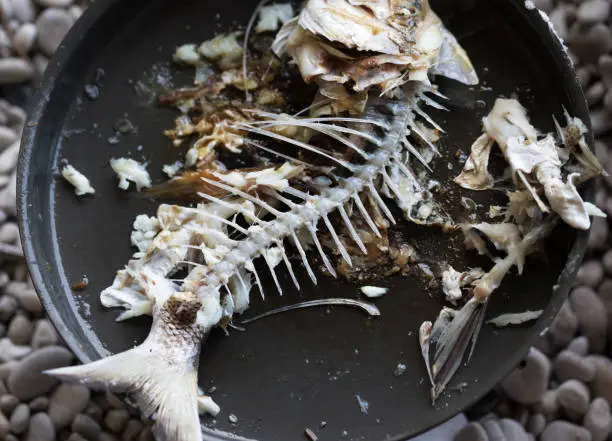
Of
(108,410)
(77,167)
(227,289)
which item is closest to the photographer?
(227,289)

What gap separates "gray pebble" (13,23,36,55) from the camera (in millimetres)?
1513

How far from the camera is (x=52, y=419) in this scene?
1.38 m

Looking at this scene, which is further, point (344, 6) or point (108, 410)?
point (108, 410)

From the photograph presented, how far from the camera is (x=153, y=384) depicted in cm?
109

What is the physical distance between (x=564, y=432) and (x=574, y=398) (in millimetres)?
60

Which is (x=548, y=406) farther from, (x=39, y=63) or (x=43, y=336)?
(x=39, y=63)

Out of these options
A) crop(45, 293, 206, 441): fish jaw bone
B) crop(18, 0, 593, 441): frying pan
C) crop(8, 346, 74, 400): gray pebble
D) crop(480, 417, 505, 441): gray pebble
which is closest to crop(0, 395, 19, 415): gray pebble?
crop(8, 346, 74, 400): gray pebble

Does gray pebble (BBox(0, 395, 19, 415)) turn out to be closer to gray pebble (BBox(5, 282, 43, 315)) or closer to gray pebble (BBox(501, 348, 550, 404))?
gray pebble (BBox(5, 282, 43, 315))

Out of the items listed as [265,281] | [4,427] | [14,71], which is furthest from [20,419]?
[14,71]

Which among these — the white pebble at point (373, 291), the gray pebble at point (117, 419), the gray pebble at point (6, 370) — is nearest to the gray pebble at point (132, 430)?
the gray pebble at point (117, 419)

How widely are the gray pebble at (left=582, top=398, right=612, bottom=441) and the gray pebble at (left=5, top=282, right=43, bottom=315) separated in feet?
3.21

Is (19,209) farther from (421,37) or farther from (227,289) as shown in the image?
(421,37)

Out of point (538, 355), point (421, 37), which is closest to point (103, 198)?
point (421, 37)

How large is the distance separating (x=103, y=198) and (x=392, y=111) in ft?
1.56
